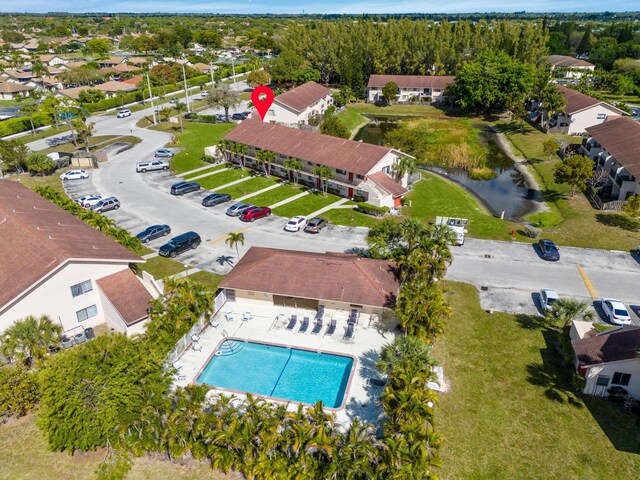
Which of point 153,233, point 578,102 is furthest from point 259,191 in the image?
point 578,102

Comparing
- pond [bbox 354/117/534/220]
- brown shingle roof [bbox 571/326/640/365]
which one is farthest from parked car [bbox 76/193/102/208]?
brown shingle roof [bbox 571/326/640/365]

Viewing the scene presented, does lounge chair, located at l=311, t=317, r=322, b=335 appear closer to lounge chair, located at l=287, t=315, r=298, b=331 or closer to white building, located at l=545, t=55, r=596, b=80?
lounge chair, located at l=287, t=315, r=298, b=331

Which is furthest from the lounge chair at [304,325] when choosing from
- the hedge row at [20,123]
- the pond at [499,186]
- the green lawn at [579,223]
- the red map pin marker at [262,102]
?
the hedge row at [20,123]

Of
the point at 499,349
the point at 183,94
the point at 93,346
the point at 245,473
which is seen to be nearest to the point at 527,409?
the point at 499,349

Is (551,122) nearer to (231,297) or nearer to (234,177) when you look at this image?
(234,177)

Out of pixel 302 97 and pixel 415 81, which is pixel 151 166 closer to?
pixel 302 97
